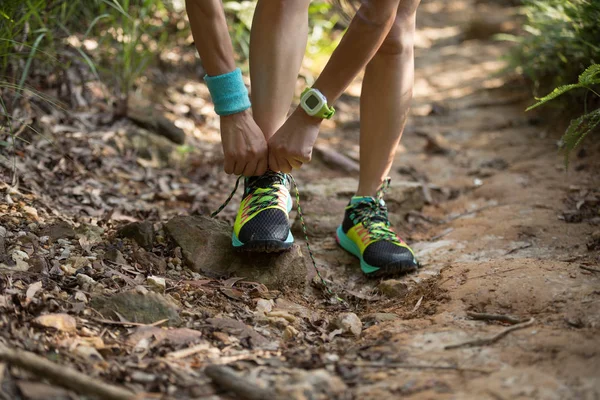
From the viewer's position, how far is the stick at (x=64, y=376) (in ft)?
3.50

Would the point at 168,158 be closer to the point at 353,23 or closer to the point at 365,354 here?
the point at 353,23

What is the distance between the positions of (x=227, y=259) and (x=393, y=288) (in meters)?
0.54

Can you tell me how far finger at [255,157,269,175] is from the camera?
191cm

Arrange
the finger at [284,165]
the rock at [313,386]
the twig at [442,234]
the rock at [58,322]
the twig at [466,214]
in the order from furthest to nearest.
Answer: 1. the twig at [466,214]
2. the twig at [442,234]
3. the finger at [284,165]
4. the rock at [58,322]
5. the rock at [313,386]

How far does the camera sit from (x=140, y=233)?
191 cm

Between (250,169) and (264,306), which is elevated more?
(250,169)

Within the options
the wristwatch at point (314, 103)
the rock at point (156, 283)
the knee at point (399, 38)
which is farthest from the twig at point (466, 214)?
the rock at point (156, 283)

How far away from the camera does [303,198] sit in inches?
109

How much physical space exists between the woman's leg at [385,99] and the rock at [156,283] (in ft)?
2.86

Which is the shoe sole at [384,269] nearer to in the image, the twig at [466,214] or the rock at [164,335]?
the twig at [466,214]

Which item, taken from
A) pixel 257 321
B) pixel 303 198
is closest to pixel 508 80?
pixel 303 198

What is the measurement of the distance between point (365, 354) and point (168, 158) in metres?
2.00

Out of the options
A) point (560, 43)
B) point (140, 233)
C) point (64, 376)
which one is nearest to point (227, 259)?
point (140, 233)

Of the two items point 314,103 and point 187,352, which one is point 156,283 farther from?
point 314,103
